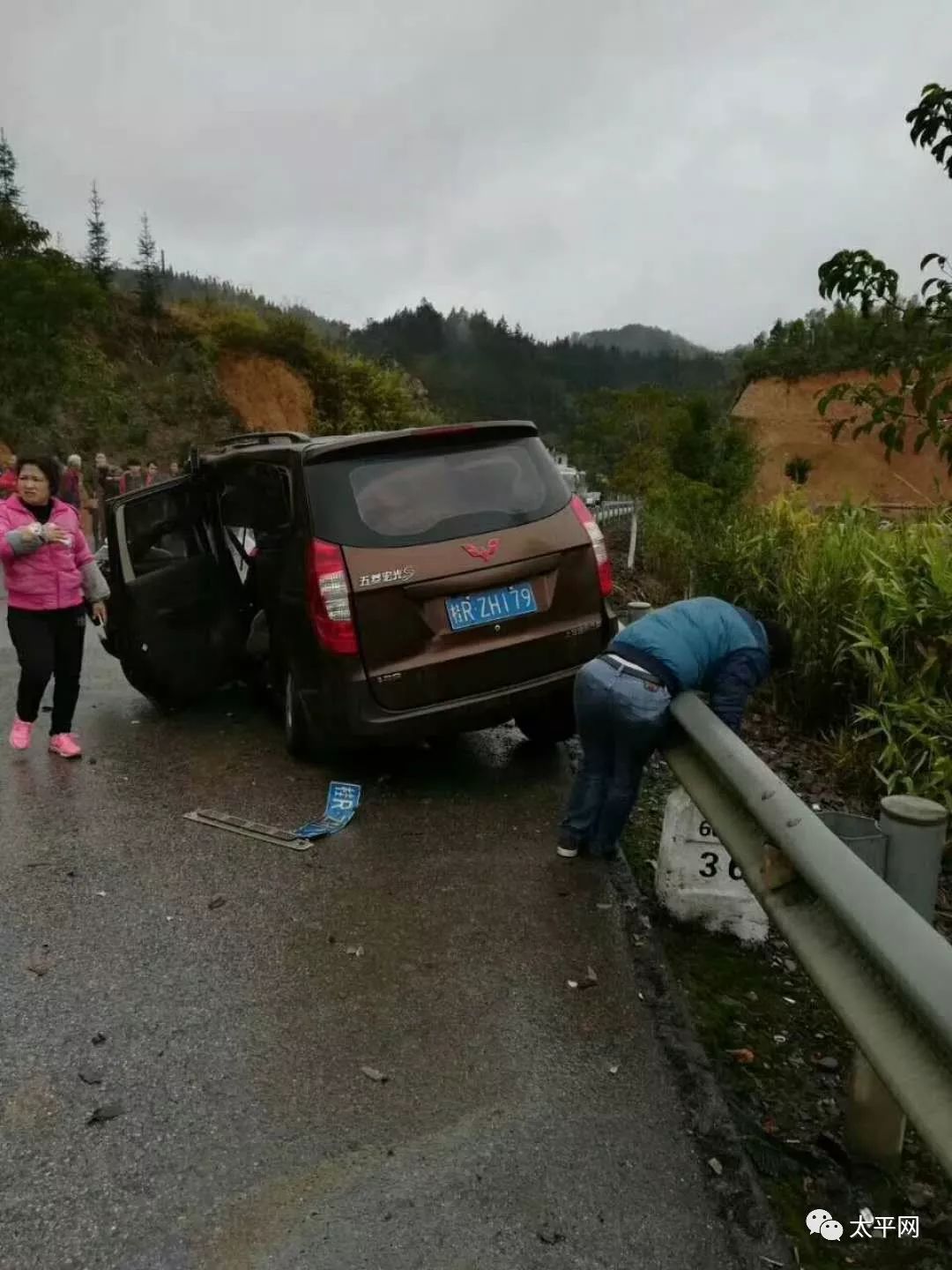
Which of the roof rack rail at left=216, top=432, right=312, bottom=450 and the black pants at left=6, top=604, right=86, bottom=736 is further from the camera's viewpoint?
the roof rack rail at left=216, top=432, right=312, bottom=450

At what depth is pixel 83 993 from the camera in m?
3.24

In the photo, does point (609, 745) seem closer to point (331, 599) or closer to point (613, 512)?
point (331, 599)

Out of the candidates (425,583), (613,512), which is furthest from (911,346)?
(613,512)

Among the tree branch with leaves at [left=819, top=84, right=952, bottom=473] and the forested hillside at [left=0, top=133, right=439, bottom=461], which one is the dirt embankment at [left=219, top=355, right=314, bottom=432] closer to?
the forested hillside at [left=0, top=133, right=439, bottom=461]

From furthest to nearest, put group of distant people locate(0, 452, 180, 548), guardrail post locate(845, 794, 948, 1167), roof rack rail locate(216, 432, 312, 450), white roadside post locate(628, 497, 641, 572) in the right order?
white roadside post locate(628, 497, 641, 572) → group of distant people locate(0, 452, 180, 548) → roof rack rail locate(216, 432, 312, 450) → guardrail post locate(845, 794, 948, 1167)

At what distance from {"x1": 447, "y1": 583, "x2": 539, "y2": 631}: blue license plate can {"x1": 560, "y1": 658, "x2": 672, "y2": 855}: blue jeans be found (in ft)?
2.86

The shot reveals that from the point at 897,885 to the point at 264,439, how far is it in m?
5.67

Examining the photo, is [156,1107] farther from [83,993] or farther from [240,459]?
[240,459]

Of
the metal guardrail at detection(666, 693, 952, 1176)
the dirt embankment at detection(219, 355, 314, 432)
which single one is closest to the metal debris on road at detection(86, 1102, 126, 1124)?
the metal guardrail at detection(666, 693, 952, 1176)

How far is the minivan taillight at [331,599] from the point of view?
187 inches

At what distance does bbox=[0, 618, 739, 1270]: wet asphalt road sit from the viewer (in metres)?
2.21

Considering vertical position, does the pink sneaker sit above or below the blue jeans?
below

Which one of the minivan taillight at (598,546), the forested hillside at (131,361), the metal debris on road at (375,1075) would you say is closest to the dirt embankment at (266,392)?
the forested hillside at (131,361)

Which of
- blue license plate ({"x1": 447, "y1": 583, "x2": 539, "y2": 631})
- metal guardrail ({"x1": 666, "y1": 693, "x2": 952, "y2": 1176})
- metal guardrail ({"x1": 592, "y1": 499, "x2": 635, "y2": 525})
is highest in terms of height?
blue license plate ({"x1": 447, "y1": 583, "x2": 539, "y2": 631})
